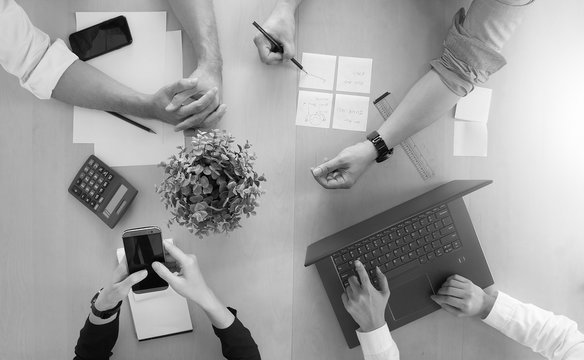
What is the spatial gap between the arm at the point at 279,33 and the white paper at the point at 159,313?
0.61m

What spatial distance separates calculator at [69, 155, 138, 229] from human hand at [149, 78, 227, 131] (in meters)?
0.19

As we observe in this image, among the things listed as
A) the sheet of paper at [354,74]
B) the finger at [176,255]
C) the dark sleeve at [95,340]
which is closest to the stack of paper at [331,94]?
the sheet of paper at [354,74]

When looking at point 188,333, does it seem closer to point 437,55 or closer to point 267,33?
point 267,33

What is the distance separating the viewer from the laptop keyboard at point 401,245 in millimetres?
1101

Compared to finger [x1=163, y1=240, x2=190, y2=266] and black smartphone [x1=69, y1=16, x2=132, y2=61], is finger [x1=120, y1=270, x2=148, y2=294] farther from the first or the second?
black smartphone [x1=69, y1=16, x2=132, y2=61]

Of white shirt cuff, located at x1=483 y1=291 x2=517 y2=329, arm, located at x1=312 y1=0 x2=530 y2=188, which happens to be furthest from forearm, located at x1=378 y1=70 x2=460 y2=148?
white shirt cuff, located at x1=483 y1=291 x2=517 y2=329

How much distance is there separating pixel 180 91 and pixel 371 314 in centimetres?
69

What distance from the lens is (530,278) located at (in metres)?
1.19

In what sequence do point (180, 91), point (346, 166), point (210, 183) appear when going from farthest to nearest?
1. point (346, 166)
2. point (180, 91)
3. point (210, 183)

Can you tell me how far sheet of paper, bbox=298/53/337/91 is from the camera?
1.15 meters

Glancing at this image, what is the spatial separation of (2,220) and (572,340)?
1.43m

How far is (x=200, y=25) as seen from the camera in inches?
42.9

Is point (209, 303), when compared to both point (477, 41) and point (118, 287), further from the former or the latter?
point (477, 41)

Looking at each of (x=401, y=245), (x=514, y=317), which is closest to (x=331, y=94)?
(x=401, y=245)
